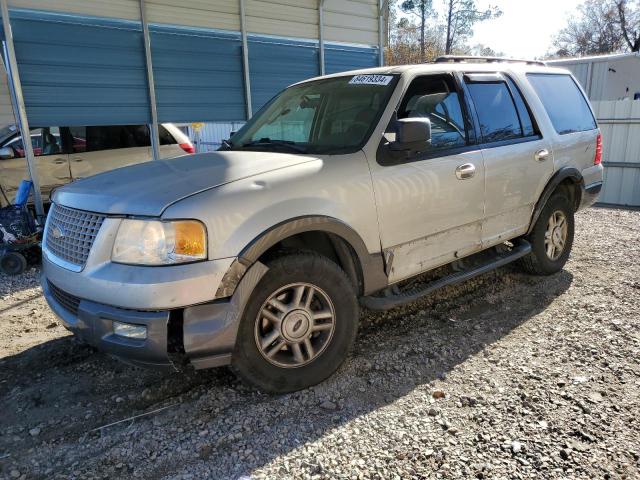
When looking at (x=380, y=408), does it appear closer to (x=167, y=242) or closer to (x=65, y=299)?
(x=167, y=242)

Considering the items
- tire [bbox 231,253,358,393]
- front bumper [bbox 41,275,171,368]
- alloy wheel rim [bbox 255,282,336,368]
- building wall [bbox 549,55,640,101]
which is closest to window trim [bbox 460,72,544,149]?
tire [bbox 231,253,358,393]

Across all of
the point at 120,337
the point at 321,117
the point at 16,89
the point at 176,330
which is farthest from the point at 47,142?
the point at 176,330

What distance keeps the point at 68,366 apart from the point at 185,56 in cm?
543

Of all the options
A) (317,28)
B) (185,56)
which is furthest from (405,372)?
(317,28)

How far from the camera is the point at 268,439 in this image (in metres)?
2.72

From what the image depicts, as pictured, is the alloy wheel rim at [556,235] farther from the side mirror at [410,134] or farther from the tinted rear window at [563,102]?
the side mirror at [410,134]

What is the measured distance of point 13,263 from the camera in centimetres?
584

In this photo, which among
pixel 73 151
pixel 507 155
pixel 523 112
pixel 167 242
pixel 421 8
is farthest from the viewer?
pixel 421 8

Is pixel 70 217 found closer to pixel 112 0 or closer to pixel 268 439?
pixel 268 439

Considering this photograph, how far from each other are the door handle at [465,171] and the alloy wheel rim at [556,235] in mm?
1546

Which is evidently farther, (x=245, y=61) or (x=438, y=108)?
(x=245, y=61)

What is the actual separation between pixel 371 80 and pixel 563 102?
8.06ft

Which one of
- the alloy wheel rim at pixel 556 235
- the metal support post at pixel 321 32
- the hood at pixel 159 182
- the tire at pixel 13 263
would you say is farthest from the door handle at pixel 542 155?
the tire at pixel 13 263

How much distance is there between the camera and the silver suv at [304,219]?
2.65 m
